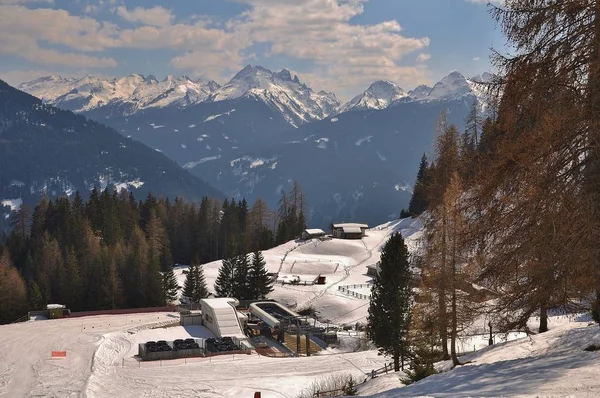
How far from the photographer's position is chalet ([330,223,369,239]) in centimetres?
10231

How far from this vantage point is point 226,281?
73250 mm

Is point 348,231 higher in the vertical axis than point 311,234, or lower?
higher

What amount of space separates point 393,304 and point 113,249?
204ft

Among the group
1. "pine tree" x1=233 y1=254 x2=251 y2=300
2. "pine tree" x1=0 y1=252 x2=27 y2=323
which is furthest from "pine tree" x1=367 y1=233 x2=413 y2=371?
"pine tree" x1=0 y1=252 x2=27 y2=323

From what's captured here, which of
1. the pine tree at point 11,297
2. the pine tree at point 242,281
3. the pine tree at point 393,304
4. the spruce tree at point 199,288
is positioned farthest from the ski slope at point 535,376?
the pine tree at point 11,297

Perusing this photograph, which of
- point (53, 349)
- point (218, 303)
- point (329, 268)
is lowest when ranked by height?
point (53, 349)

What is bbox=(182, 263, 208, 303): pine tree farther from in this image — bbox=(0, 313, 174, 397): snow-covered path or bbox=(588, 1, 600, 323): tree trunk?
bbox=(588, 1, 600, 323): tree trunk

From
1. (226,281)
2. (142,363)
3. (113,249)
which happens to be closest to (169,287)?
(226,281)

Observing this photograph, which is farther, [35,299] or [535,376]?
[35,299]

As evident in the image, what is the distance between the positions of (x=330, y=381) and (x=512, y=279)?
66.2 feet

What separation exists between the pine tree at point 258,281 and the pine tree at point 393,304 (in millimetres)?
38180

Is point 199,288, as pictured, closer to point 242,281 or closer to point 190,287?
point 190,287

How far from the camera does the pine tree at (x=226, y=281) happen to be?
73.1 metres

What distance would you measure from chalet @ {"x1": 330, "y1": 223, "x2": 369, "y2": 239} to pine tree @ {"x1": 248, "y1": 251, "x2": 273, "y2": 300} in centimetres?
3309
